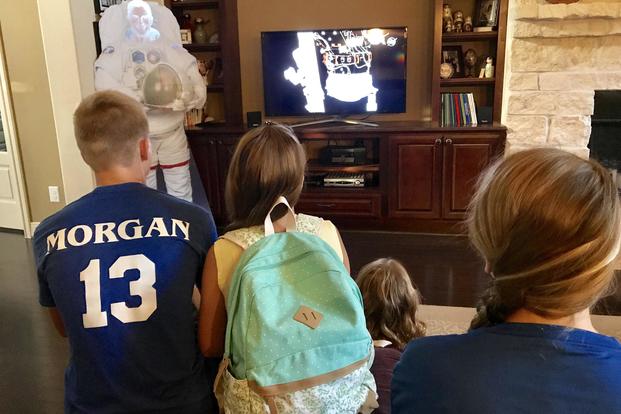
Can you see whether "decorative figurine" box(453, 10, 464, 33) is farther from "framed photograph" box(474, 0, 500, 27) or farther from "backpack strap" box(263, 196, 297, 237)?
"backpack strap" box(263, 196, 297, 237)

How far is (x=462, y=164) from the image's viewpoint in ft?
12.5

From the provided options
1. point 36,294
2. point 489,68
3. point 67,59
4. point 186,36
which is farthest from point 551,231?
point 186,36

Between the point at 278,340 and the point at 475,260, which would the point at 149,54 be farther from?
the point at 278,340

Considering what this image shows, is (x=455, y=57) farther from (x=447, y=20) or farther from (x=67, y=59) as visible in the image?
(x=67, y=59)

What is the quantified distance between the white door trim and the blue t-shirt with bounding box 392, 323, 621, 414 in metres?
4.25

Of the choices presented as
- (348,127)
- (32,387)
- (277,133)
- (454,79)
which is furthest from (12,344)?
(454,79)

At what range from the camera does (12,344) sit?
2582 mm

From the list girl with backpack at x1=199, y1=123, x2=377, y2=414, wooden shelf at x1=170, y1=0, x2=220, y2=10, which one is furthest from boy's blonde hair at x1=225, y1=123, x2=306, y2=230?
wooden shelf at x1=170, y1=0, x2=220, y2=10

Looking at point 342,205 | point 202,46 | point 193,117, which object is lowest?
point 342,205

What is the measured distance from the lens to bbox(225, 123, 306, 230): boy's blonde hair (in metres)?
1.25

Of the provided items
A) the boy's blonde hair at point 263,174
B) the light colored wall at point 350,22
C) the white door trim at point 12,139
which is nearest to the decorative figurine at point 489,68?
the light colored wall at point 350,22

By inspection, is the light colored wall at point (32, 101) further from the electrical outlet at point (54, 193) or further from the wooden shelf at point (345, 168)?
the wooden shelf at point (345, 168)

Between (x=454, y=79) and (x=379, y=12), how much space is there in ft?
2.72

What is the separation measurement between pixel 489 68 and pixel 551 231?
3.54 metres
